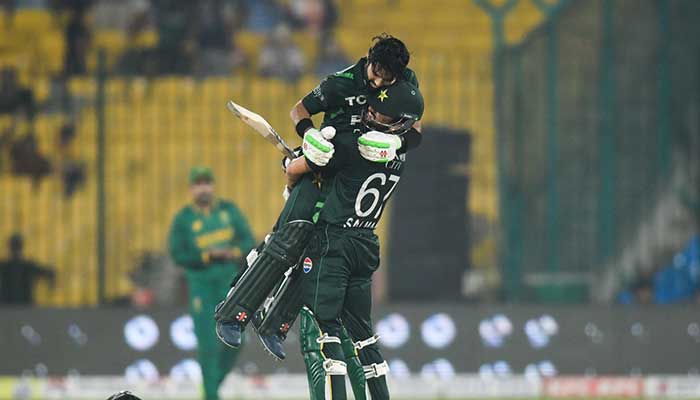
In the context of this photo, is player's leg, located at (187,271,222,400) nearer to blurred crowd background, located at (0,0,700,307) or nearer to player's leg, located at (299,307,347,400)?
blurred crowd background, located at (0,0,700,307)

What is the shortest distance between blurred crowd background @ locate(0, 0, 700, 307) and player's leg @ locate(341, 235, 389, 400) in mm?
6039

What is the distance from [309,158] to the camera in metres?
9.55

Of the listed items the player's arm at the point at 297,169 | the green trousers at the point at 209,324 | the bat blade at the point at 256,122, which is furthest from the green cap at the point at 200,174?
the player's arm at the point at 297,169

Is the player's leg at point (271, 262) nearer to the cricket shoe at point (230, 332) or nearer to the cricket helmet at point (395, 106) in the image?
the cricket shoe at point (230, 332)

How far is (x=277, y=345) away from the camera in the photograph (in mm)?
9820

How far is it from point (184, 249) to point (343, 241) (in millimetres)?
4214

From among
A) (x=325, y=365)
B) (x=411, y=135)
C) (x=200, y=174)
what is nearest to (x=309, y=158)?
(x=411, y=135)

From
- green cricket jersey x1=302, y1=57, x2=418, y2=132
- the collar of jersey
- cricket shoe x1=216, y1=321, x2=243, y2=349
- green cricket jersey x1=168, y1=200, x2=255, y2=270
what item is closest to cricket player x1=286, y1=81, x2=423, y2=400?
green cricket jersey x1=302, y1=57, x2=418, y2=132

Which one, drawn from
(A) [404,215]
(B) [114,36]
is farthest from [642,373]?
(B) [114,36]

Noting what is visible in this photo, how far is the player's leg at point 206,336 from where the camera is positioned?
13.5m

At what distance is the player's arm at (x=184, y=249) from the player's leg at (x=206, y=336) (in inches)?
8.1

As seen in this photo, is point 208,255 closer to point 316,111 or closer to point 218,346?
point 218,346

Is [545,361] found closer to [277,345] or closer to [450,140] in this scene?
[450,140]

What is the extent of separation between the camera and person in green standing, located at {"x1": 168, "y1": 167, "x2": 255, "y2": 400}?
44.3 feet
